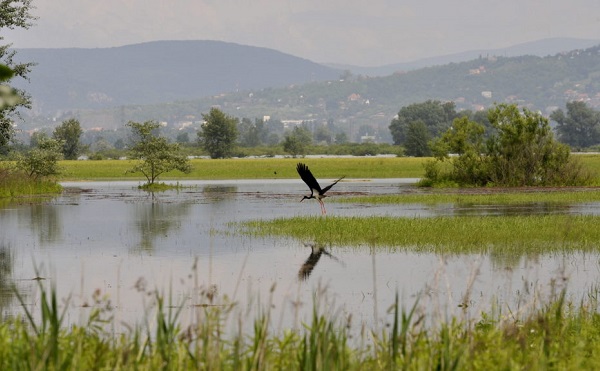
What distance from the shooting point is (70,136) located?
132875 millimetres

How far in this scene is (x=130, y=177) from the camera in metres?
94.5

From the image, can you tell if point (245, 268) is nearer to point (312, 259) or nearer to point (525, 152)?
point (312, 259)

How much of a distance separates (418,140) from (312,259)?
128 meters

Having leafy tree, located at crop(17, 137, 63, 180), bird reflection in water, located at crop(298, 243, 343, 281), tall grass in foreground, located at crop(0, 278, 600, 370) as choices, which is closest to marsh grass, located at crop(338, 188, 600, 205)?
leafy tree, located at crop(17, 137, 63, 180)

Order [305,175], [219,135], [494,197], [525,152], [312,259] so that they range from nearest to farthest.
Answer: [312,259] < [305,175] < [494,197] < [525,152] < [219,135]

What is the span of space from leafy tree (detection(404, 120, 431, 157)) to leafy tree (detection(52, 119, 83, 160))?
154 ft

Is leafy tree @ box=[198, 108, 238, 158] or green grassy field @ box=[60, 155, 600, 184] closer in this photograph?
green grassy field @ box=[60, 155, 600, 184]

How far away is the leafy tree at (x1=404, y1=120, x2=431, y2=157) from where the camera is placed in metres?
150

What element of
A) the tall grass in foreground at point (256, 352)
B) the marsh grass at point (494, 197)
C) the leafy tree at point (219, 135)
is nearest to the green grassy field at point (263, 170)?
the leafy tree at point (219, 135)

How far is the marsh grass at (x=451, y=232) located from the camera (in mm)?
25984

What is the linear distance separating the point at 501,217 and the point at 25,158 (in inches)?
1312

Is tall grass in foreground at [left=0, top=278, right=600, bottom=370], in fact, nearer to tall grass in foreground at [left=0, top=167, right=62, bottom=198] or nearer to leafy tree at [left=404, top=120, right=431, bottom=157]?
tall grass in foreground at [left=0, top=167, right=62, bottom=198]

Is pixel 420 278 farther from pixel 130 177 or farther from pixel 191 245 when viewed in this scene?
→ pixel 130 177

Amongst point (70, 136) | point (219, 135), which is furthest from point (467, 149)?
point (219, 135)
